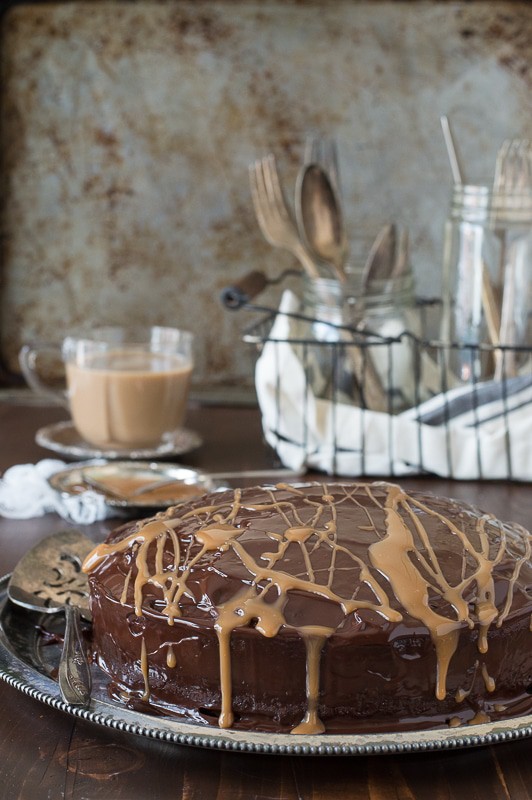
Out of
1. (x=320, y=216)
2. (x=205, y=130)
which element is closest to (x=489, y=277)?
(x=320, y=216)

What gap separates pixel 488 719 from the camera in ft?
1.55

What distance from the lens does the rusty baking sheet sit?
1.26 metres

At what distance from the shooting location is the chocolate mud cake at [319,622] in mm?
457

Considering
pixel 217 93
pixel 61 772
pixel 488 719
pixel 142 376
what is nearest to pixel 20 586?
pixel 61 772

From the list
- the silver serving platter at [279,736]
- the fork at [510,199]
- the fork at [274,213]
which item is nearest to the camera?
the silver serving platter at [279,736]

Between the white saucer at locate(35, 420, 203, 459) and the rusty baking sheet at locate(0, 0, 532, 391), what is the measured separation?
0.28 meters

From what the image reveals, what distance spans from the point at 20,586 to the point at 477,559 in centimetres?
27

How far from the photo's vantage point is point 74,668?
0.50m

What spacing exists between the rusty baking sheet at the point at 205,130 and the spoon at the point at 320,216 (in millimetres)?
264

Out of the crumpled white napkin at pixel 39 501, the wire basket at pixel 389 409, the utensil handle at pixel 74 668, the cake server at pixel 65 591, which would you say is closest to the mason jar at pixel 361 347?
the wire basket at pixel 389 409

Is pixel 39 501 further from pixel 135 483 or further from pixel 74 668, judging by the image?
pixel 74 668

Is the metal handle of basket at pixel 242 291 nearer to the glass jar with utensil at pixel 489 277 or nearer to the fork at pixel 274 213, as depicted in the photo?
the fork at pixel 274 213

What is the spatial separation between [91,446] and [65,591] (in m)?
0.44

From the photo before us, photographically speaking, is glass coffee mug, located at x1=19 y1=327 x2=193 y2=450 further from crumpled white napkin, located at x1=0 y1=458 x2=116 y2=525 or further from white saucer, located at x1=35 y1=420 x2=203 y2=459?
crumpled white napkin, located at x1=0 y1=458 x2=116 y2=525
